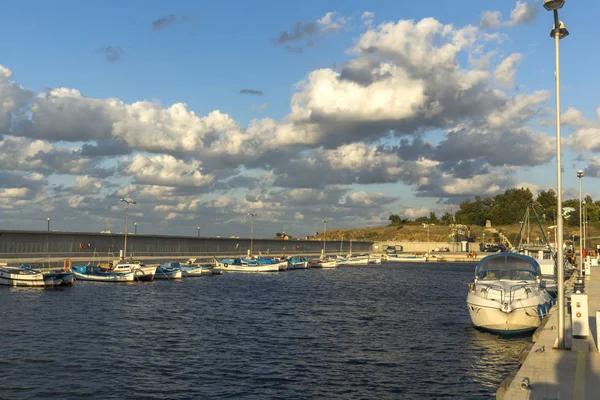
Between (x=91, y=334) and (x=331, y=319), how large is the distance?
65.0 feet

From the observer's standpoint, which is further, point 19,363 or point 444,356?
point 444,356

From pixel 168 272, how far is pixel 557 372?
274 ft

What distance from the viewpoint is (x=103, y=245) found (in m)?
120

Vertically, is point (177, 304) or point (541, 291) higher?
point (541, 291)

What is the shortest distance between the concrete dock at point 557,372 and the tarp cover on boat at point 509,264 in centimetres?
1396

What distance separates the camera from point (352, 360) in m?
32.1

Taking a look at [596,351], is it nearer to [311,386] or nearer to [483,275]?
[311,386]

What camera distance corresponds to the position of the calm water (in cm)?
2598

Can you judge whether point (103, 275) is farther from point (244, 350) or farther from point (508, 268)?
point (508, 268)

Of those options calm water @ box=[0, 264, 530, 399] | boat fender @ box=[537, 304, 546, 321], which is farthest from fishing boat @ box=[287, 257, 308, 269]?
boat fender @ box=[537, 304, 546, 321]


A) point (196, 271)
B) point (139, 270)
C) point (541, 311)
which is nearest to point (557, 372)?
point (541, 311)

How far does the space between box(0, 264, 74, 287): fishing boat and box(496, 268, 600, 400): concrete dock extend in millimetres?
63769

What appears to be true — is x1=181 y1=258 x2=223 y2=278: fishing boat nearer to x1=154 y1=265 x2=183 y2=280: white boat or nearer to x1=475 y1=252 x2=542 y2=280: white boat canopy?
x1=154 y1=265 x2=183 y2=280: white boat

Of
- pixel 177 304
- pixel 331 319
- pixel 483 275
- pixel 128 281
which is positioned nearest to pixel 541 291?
pixel 483 275
